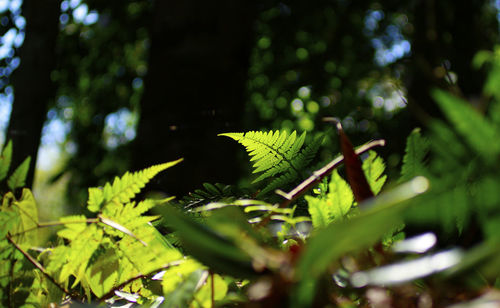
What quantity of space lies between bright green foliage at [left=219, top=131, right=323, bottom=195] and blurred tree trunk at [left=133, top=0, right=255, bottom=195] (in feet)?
3.70

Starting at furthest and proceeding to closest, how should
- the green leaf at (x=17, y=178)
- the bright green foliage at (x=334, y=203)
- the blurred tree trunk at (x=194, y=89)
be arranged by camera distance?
the blurred tree trunk at (x=194, y=89) → the green leaf at (x=17, y=178) → the bright green foliage at (x=334, y=203)

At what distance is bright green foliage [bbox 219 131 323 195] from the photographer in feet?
1.42

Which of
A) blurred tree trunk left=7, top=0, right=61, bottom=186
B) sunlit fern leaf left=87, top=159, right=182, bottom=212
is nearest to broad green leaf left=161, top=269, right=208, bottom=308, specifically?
sunlit fern leaf left=87, top=159, right=182, bottom=212

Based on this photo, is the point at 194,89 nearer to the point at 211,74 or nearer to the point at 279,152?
the point at 211,74

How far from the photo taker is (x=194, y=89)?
1.96 metres

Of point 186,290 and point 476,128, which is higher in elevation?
point 476,128

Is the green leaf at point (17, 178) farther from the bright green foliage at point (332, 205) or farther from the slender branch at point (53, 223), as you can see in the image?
the bright green foliage at point (332, 205)

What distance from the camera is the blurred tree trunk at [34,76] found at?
1.85 m

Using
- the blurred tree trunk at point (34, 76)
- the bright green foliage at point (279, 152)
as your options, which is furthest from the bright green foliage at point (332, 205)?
the blurred tree trunk at point (34, 76)

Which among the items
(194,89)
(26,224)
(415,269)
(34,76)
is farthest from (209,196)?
(34,76)

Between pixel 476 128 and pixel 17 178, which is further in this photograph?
pixel 17 178

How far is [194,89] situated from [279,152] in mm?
1575

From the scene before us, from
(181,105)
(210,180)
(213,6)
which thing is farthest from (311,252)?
(213,6)

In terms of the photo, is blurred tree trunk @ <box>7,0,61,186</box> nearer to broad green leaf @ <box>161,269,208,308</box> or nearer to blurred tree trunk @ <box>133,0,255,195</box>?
blurred tree trunk @ <box>133,0,255,195</box>
